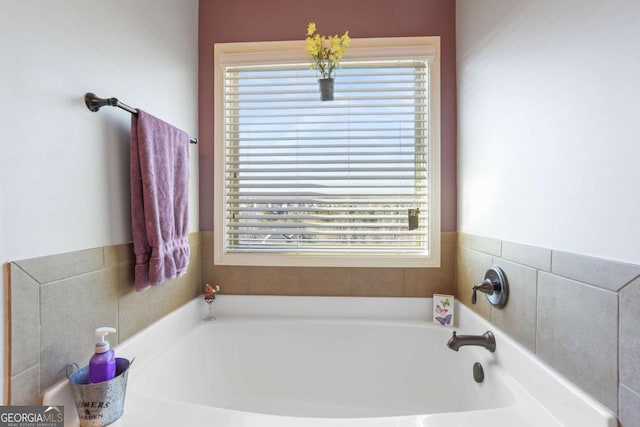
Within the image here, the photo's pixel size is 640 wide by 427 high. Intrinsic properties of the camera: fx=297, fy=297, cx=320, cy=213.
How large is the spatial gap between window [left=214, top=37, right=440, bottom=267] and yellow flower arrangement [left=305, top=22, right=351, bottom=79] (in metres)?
0.09

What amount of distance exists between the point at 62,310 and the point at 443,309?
1.63 m

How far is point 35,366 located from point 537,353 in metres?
1.52

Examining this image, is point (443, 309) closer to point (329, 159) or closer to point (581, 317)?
point (581, 317)

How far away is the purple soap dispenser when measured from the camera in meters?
0.84

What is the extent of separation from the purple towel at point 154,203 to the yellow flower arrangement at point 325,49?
0.84m

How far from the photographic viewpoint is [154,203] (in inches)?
44.7

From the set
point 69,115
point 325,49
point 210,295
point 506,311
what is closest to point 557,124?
point 506,311

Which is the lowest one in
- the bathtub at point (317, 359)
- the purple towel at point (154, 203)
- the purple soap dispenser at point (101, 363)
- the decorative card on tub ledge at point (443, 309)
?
the bathtub at point (317, 359)

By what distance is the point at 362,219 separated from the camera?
173cm

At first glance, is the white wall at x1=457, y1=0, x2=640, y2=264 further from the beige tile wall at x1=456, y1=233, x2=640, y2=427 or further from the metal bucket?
the metal bucket

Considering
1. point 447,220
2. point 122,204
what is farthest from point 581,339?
point 122,204

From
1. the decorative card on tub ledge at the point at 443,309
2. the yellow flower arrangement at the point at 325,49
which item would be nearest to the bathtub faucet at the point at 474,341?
the decorative card on tub ledge at the point at 443,309

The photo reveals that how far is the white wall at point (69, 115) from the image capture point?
29.7 inches

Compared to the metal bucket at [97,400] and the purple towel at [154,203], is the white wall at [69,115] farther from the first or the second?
the metal bucket at [97,400]
